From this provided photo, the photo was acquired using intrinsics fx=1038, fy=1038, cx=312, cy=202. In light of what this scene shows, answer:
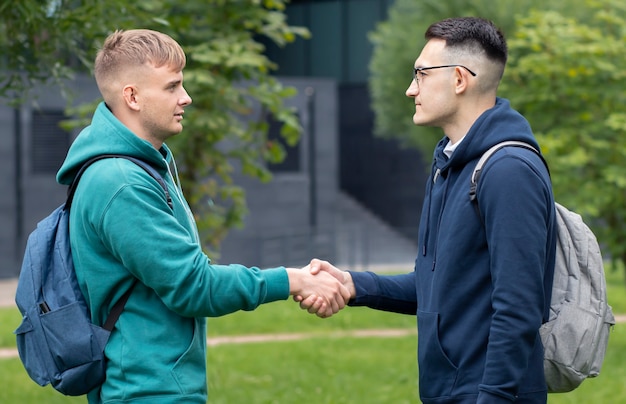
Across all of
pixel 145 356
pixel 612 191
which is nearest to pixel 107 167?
pixel 145 356

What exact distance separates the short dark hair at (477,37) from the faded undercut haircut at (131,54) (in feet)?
3.26

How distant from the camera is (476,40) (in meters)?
3.71

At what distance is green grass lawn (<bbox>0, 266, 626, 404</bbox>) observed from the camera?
29.9 ft

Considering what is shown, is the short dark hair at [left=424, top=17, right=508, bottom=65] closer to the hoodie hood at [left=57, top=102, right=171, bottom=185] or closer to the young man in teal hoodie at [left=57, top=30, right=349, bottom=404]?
the young man in teal hoodie at [left=57, top=30, right=349, bottom=404]

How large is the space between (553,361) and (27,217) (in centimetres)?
2135

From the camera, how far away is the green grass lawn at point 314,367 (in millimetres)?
9102

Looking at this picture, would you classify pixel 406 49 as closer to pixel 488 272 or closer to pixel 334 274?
pixel 334 274

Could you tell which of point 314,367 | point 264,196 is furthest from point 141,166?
point 264,196

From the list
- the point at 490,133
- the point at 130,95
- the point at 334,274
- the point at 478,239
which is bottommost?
the point at 334,274

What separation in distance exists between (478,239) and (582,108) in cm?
868

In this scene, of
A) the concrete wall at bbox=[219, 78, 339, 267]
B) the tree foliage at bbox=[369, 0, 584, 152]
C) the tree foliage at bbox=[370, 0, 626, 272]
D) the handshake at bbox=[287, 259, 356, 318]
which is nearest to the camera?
the handshake at bbox=[287, 259, 356, 318]

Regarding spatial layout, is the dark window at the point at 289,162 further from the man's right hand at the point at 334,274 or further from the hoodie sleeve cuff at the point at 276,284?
the hoodie sleeve cuff at the point at 276,284

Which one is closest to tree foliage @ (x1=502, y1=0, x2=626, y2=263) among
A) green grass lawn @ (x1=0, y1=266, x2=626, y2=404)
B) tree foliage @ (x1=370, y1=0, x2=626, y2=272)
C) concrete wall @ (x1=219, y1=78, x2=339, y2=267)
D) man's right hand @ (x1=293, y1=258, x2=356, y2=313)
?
tree foliage @ (x1=370, y1=0, x2=626, y2=272)

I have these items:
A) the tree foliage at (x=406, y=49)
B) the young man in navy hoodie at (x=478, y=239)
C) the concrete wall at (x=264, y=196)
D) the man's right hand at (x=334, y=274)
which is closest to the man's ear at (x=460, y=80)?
the young man in navy hoodie at (x=478, y=239)
